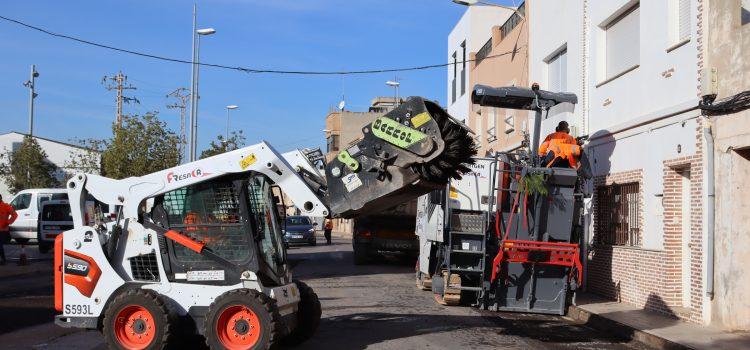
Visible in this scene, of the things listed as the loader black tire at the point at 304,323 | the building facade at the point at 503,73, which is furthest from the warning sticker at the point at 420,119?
the building facade at the point at 503,73

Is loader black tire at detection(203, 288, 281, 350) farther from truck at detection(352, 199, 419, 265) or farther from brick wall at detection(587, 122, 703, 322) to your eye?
truck at detection(352, 199, 419, 265)

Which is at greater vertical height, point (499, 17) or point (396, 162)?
point (499, 17)

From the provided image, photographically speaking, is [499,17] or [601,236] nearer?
[601,236]

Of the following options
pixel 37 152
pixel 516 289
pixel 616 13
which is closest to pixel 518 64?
pixel 616 13

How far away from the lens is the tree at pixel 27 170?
1876 inches

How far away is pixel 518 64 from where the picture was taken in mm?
22250

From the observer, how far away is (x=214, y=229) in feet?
27.0

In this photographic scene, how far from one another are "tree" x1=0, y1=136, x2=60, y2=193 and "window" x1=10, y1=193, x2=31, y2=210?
1735 cm

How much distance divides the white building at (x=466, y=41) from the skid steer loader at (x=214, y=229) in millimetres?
21345

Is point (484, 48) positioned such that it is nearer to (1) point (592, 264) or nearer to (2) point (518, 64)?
(2) point (518, 64)

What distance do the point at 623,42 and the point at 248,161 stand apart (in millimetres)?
9494

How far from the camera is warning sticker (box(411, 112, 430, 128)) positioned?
25.2ft

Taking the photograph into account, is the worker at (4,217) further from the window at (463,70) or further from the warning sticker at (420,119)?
the window at (463,70)

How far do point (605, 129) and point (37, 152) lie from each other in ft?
136
